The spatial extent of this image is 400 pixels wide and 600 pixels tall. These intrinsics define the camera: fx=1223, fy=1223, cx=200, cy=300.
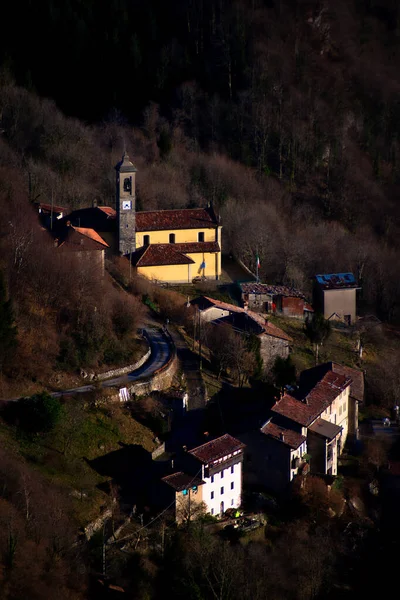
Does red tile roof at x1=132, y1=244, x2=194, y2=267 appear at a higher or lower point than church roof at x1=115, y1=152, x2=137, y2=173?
lower

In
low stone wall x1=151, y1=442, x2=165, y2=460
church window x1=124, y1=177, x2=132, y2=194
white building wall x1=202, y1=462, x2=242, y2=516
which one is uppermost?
church window x1=124, y1=177, x2=132, y2=194

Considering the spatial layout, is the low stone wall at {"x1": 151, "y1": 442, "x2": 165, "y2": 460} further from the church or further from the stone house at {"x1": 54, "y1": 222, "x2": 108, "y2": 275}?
the church

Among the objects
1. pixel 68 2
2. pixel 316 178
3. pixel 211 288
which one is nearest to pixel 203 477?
pixel 211 288

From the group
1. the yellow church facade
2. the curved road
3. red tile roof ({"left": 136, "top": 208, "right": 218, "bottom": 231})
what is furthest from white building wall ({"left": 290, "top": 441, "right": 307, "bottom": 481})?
red tile roof ({"left": 136, "top": 208, "right": 218, "bottom": 231})

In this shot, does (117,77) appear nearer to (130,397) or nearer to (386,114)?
(386,114)

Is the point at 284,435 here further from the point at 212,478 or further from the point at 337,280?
the point at 337,280

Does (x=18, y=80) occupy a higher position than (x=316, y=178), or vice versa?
(x=18, y=80)
